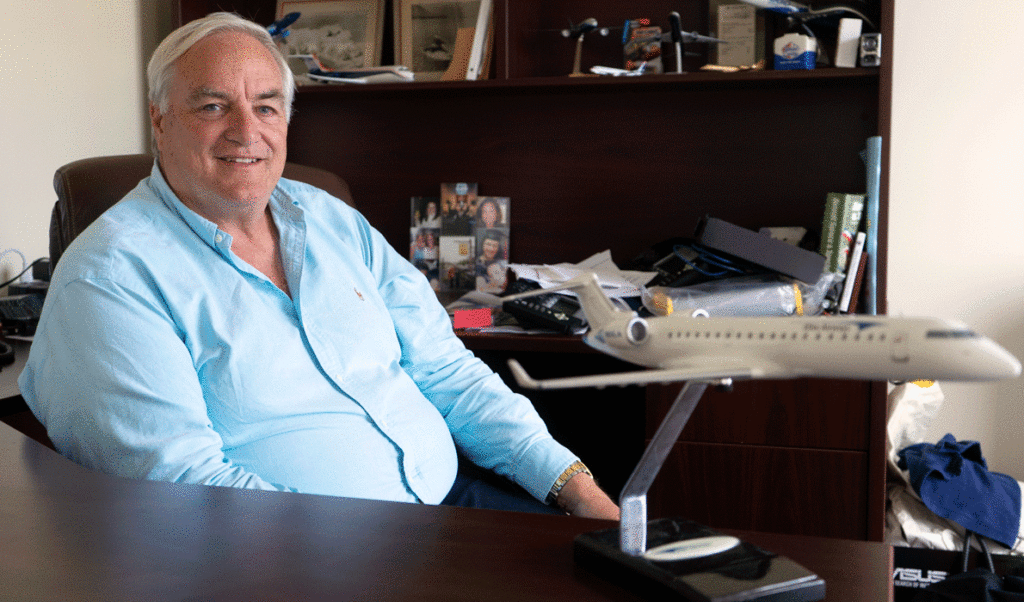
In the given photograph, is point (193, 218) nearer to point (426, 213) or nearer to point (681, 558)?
point (681, 558)

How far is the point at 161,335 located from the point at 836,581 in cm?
88

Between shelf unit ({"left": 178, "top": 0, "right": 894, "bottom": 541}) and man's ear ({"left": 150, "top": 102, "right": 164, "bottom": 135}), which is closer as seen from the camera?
man's ear ({"left": 150, "top": 102, "right": 164, "bottom": 135})

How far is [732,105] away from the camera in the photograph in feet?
7.41

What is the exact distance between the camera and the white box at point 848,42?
6.48ft

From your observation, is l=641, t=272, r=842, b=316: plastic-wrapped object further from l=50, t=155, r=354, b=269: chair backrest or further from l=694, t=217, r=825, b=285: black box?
l=50, t=155, r=354, b=269: chair backrest

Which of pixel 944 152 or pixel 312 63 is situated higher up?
pixel 312 63

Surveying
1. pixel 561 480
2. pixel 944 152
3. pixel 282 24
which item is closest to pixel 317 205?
pixel 561 480

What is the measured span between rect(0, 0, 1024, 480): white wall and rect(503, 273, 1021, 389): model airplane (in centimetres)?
200

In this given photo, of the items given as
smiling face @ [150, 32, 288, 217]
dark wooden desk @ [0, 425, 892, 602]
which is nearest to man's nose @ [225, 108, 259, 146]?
smiling face @ [150, 32, 288, 217]

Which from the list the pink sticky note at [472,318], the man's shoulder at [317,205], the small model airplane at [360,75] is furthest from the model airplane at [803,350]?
the small model airplane at [360,75]

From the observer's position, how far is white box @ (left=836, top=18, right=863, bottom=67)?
1974 mm

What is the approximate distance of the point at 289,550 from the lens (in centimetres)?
69

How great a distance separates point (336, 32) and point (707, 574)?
2.21 m

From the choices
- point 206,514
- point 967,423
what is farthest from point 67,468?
point 967,423
